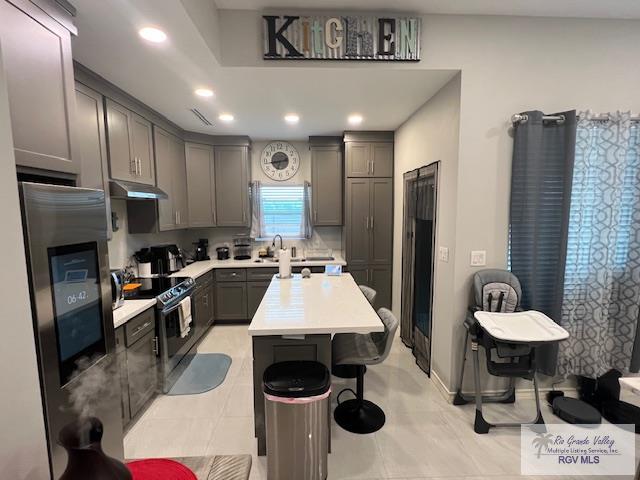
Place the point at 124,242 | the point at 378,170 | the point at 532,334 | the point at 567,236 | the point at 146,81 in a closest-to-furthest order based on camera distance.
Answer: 1. the point at 532,334
2. the point at 567,236
3. the point at 146,81
4. the point at 124,242
5. the point at 378,170

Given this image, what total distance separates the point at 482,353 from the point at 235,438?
6.75 feet

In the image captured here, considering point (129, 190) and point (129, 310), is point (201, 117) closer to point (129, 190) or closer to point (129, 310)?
point (129, 190)

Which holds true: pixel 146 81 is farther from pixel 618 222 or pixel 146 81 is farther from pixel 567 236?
pixel 618 222

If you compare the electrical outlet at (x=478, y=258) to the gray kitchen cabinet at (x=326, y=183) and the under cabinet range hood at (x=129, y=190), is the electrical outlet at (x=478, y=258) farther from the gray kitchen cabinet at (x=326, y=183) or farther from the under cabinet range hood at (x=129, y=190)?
the under cabinet range hood at (x=129, y=190)

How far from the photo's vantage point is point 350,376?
282cm

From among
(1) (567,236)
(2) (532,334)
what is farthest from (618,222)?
(2) (532,334)

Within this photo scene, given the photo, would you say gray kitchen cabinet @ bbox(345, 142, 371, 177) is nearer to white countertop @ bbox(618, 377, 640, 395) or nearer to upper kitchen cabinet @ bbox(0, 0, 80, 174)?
upper kitchen cabinet @ bbox(0, 0, 80, 174)

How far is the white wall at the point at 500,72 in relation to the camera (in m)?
2.27

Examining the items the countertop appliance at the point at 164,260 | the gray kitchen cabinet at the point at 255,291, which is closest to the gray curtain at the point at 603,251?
the gray kitchen cabinet at the point at 255,291

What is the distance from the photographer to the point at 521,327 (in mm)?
2066

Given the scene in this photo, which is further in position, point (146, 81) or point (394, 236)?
point (394, 236)

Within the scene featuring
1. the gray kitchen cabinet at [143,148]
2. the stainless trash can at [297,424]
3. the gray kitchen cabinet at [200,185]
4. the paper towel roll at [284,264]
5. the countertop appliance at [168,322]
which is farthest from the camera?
the gray kitchen cabinet at [200,185]

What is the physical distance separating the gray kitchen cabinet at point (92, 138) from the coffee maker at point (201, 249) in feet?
6.88

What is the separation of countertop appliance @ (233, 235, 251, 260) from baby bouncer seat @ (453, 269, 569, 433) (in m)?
3.23
